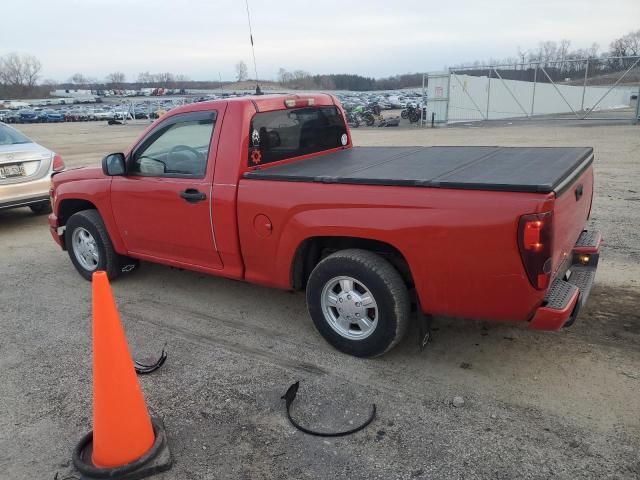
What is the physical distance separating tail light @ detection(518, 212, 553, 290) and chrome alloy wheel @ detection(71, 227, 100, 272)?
164 inches

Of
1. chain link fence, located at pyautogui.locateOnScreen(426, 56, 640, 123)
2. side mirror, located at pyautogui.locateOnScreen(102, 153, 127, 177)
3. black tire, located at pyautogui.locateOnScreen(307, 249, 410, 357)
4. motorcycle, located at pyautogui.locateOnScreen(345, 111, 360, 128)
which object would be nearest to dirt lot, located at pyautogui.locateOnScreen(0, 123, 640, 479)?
black tire, located at pyautogui.locateOnScreen(307, 249, 410, 357)

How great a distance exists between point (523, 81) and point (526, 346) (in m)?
30.9


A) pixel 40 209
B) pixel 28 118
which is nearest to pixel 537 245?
pixel 40 209

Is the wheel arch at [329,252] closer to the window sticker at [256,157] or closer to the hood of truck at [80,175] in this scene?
the window sticker at [256,157]

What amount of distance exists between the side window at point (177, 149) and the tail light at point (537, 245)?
2459mm

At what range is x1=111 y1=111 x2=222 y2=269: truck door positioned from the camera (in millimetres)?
4102

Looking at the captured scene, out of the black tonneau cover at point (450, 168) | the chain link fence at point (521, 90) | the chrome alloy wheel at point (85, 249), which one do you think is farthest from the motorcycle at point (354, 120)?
the black tonneau cover at point (450, 168)

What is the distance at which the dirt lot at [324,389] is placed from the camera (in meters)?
2.69

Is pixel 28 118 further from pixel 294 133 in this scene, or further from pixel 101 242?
pixel 294 133

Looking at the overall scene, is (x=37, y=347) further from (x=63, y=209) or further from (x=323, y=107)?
(x=323, y=107)

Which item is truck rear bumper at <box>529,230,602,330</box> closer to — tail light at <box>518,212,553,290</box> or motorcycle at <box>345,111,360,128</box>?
tail light at <box>518,212,553,290</box>

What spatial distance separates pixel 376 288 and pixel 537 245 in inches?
41.0

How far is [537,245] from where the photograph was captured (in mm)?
2723

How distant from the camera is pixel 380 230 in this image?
3.20m
